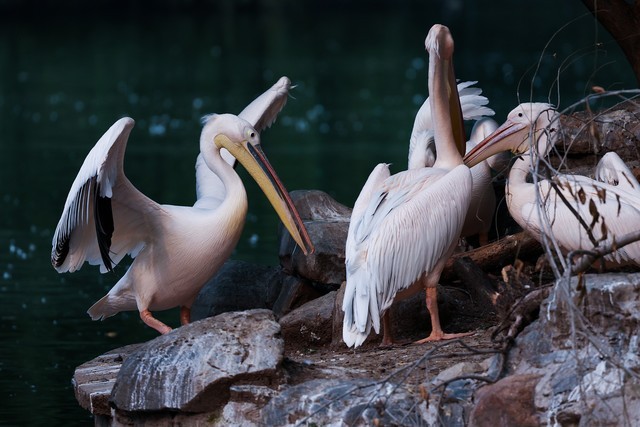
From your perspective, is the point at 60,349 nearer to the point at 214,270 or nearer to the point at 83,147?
the point at 214,270

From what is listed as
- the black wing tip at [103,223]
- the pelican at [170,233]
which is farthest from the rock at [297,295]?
the black wing tip at [103,223]

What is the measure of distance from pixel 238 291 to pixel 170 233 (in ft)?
4.04

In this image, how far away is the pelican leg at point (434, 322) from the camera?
5.93 metres

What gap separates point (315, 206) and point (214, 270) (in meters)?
1.31

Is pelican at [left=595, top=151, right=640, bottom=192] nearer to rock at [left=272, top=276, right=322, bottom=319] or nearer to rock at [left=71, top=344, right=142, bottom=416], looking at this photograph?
rock at [left=272, top=276, right=322, bottom=319]

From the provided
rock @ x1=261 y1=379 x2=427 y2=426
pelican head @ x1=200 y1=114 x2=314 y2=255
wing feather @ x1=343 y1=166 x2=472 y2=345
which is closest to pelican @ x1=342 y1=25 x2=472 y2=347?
wing feather @ x1=343 y1=166 x2=472 y2=345

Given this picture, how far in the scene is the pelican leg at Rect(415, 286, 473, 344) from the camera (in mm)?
5934

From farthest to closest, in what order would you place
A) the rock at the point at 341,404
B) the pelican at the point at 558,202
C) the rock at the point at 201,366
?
the pelican at the point at 558,202 < the rock at the point at 201,366 < the rock at the point at 341,404

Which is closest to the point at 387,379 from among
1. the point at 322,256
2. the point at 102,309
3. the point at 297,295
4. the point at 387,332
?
the point at 387,332

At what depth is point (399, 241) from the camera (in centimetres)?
587

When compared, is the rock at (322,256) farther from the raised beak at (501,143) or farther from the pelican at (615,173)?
the pelican at (615,173)

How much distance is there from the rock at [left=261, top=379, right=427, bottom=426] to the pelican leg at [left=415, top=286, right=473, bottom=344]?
1.15 meters

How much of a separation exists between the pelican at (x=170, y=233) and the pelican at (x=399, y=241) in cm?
65

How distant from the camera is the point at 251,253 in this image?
10797mm
